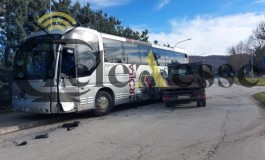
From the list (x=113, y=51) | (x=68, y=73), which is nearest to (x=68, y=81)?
(x=68, y=73)

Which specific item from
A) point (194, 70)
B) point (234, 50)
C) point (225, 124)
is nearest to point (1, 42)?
point (194, 70)

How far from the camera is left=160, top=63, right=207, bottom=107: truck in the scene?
15.4 m

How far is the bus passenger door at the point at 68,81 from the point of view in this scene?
11305 mm

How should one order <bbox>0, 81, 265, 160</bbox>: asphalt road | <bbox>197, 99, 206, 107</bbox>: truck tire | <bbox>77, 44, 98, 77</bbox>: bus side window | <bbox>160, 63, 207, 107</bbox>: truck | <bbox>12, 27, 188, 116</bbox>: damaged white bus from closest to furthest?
<bbox>0, 81, 265, 160</bbox>: asphalt road < <bbox>12, 27, 188, 116</bbox>: damaged white bus < <bbox>77, 44, 98, 77</bbox>: bus side window < <bbox>160, 63, 207, 107</bbox>: truck < <bbox>197, 99, 206, 107</bbox>: truck tire

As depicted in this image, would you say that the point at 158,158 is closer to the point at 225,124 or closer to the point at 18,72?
the point at 225,124

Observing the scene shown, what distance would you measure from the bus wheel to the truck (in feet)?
11.0

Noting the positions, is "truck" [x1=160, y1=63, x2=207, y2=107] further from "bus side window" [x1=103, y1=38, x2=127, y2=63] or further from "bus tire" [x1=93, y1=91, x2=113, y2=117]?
"bus tire" [x1=93, y1=91, x2=113, y2=117]

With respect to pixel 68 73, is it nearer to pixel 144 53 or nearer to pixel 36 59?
pixel 36 59

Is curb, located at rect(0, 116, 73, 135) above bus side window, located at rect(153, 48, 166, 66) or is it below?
below

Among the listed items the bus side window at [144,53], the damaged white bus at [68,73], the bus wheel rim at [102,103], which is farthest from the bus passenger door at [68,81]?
the bus side window at [144,53]

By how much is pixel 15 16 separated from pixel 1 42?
1.76 metres

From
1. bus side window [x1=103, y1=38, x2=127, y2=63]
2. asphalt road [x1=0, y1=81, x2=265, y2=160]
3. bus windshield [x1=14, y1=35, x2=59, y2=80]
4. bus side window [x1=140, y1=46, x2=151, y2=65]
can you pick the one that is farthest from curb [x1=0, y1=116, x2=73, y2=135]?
bus side window [x1=140, y1=46, x2=151, y2=65]

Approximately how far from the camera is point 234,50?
105m

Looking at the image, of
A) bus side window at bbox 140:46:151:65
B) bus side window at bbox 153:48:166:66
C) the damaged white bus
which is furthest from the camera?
bus side window at bbox 153:48:166:66
